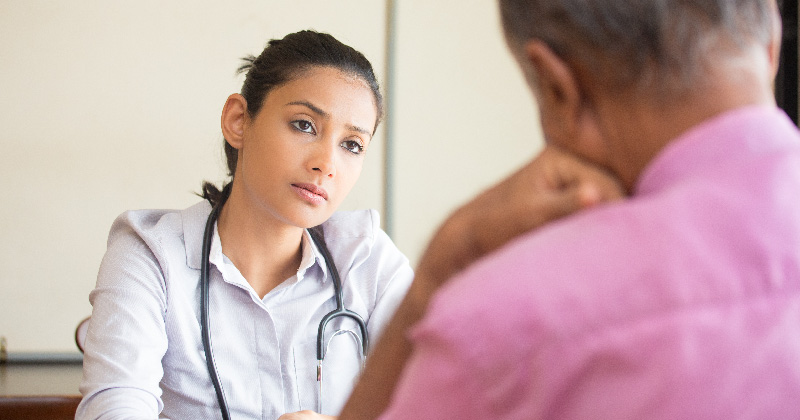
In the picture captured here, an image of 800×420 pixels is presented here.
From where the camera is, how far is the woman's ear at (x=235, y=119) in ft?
4.64

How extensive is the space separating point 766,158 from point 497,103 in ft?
7.11

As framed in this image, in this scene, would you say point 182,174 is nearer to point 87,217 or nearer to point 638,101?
point 87,217

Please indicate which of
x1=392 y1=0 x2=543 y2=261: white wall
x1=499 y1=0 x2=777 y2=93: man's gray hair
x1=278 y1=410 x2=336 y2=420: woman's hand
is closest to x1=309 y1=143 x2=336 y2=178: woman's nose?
x1=278 y1=410 x2=336 y2=420: woman's hand

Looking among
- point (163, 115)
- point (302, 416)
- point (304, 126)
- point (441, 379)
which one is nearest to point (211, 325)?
point (302, 416)

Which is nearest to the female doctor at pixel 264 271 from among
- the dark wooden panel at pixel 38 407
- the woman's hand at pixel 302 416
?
the woman's hand at pixel 302 416

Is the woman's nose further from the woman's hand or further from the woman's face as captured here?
the woman's hand

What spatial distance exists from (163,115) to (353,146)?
3.94 ft

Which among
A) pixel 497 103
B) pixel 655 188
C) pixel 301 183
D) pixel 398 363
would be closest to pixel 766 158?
pixel 655 188

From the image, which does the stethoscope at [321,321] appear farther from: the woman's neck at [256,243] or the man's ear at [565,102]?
the man's ear at [565,102]

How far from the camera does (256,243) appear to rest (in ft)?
4.38

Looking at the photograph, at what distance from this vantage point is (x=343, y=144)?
134cm

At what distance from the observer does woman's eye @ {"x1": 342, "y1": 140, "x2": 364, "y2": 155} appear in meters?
1.34

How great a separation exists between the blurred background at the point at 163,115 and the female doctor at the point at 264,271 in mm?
958

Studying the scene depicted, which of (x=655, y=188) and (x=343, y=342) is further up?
(x=655, y=188)
